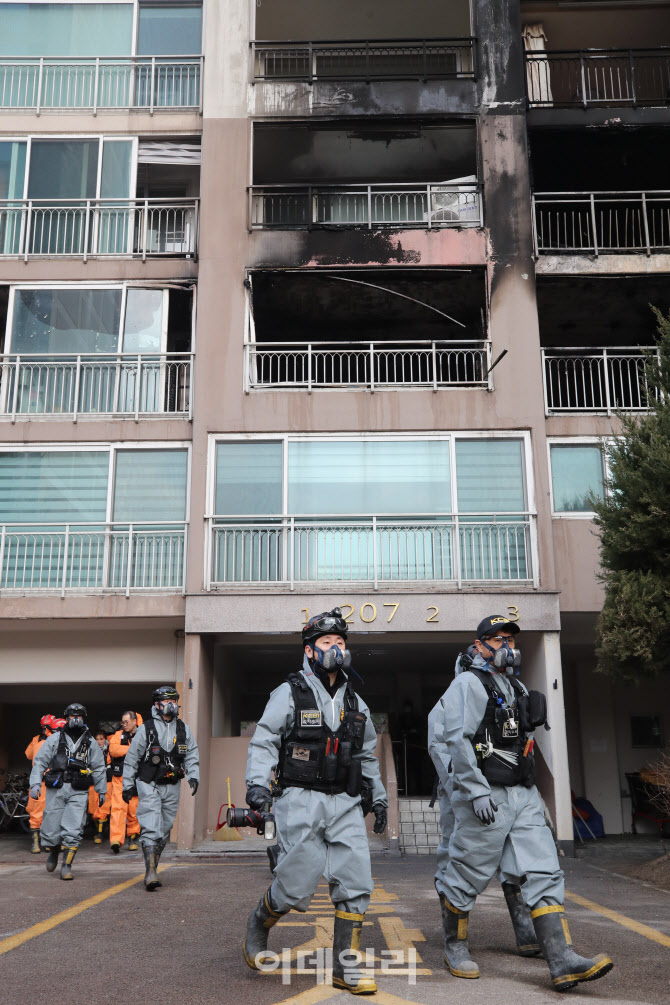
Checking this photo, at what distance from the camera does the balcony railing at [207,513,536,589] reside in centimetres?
1462

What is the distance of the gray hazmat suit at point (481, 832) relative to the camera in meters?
5.07

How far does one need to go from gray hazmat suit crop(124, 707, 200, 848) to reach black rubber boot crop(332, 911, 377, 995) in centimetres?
440

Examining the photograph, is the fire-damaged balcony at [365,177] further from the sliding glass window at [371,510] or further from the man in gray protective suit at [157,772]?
the man in gray protective suit at [157,772]

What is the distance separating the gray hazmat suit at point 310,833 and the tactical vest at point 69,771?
5711 mm

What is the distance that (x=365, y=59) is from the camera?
57.3ft

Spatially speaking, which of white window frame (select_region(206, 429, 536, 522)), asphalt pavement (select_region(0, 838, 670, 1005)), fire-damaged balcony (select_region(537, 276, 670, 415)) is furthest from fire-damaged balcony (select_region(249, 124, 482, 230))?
asphalt pavement (select_region(0, 838, 670, 1005))

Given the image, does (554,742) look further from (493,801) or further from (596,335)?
(493,801)

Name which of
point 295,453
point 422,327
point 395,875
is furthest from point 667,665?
point 422,327

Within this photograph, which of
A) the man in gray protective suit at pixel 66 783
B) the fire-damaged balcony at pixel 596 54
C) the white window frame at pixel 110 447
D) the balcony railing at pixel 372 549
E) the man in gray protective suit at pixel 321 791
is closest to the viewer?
the man in gray protective suit at pixel 321 791

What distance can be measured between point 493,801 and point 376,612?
889 centimetres

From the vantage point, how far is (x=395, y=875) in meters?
10.4

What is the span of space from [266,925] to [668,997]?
80.9 inches

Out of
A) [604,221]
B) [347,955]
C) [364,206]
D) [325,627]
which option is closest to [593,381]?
[604,221]

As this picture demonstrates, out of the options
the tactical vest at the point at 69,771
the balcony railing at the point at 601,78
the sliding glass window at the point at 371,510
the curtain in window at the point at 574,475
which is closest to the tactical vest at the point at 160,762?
the tactical vest at the point at 69,771
